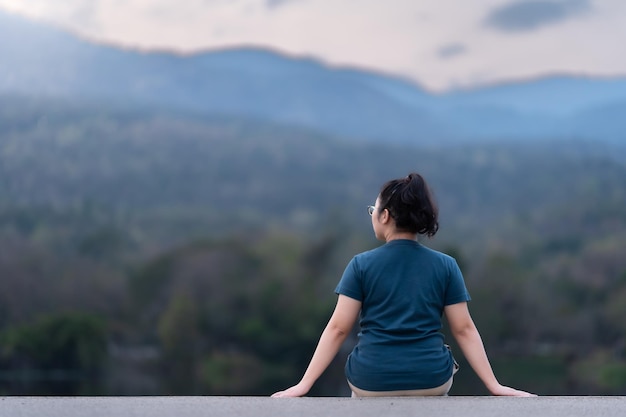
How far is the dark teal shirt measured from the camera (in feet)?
11.9

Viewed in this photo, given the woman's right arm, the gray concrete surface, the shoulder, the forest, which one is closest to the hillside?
the forest

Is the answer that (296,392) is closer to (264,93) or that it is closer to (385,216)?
(385,216)

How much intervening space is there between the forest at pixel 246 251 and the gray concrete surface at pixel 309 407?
3695 centimetres

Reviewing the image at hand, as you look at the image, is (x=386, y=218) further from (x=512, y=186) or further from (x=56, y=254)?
(x=512, y=186)

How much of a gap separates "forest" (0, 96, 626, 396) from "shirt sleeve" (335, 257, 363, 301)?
121ft

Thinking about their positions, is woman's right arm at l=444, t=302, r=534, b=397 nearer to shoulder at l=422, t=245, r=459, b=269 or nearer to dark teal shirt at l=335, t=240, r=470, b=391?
dark teal shirt at l=335, t=240, r=470, b=391

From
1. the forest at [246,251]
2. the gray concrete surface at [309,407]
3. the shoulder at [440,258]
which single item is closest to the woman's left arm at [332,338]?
the gray concrete surface at [309,407]

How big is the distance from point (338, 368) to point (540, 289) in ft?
56.7

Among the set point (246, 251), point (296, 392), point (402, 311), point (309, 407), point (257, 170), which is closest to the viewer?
point (309, 407)

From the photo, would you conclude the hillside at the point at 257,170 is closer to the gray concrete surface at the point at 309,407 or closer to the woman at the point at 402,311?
the woman at the point at 402,311

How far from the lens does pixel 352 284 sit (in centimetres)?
369

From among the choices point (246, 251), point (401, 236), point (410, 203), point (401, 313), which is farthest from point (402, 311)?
point (246, 251)

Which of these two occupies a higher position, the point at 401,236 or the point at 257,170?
the point at 401,236

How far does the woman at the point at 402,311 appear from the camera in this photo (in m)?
3.62
